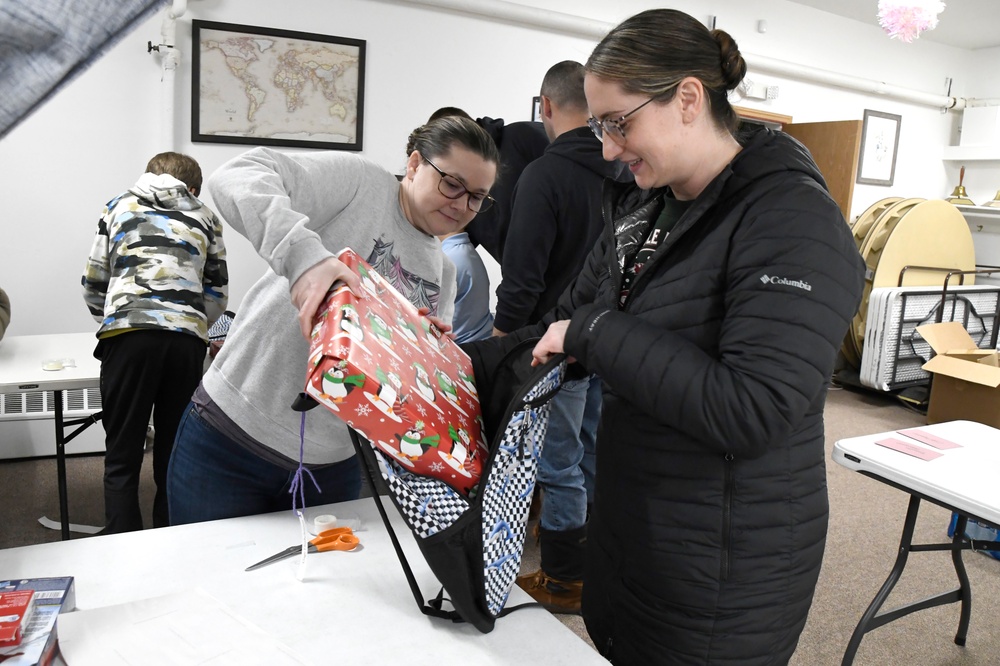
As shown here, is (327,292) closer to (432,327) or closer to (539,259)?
(432,327)

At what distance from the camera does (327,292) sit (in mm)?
1060

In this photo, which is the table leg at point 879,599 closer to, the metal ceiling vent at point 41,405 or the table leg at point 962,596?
the table leg at point 962,596

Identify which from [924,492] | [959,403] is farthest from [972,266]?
[924,492]

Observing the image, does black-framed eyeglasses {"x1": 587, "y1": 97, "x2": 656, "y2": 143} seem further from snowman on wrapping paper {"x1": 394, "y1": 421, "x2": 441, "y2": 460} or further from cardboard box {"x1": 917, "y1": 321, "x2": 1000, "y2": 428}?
cardboard box {"x1": 917, "y1": 321, "x2": 1000, "y2": 428}

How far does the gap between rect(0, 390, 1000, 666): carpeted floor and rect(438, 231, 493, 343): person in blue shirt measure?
954 mm

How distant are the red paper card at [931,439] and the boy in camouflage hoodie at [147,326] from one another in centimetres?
246

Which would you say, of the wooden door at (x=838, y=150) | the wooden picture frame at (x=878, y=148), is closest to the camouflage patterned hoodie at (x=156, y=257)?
the wooden door at (x=838, y=150)

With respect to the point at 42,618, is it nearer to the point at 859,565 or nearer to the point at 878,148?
the point at 859,565

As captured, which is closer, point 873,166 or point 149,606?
point 149,606

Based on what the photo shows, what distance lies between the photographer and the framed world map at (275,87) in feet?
13.5

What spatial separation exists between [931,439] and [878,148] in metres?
5.91

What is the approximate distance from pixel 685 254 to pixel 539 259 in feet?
4.86

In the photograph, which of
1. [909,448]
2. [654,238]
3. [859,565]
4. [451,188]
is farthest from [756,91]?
[654,238]

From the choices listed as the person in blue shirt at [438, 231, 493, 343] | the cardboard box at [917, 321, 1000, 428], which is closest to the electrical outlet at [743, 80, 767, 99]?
the cardboard box at [917, 321, 1000, 428]
